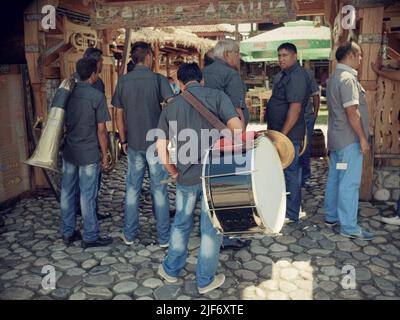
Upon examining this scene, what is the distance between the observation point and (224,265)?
4121 mm

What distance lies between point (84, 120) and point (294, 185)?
243cm

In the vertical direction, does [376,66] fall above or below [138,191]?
above

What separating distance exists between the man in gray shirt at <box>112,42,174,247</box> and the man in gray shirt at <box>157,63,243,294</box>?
81cm

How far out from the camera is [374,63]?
18.0 ft

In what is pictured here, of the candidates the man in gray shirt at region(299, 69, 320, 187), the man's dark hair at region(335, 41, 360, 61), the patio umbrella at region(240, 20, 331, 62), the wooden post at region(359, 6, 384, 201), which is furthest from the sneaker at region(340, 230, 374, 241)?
the patio umbrella at region(240, 20, 331, 62)

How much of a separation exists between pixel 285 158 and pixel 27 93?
13.6 feet

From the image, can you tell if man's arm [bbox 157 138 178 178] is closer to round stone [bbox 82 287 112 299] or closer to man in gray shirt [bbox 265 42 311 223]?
round stone [bbox 82 287 112 299]

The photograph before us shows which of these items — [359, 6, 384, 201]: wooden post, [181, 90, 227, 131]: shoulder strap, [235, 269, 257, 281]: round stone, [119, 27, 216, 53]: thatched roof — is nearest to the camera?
[181, 90, 227, 131]: shoulder strap

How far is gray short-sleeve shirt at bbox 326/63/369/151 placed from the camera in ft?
14.6

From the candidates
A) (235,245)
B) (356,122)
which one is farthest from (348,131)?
(235,245)

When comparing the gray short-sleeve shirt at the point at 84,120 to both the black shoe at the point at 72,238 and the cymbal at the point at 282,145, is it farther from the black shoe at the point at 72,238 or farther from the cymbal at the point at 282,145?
the cymbal at the point at 282,145

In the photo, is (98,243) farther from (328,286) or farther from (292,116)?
(292,116)
